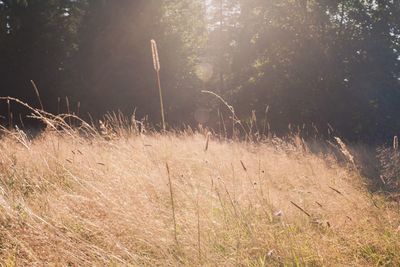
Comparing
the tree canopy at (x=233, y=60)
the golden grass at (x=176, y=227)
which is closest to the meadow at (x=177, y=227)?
the golden grass at (x=176, y=227)

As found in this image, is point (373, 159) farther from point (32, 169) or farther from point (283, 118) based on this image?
point (283, 118)

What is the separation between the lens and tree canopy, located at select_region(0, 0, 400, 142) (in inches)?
624

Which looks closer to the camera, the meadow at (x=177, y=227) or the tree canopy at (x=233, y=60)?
the meadow at (x=177, y=227)

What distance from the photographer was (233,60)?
18594 mm

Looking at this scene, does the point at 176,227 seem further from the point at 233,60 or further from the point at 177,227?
the point at 233,60

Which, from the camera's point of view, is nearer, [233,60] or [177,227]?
[177,227]

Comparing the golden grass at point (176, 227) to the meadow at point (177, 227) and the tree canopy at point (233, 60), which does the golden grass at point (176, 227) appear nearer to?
the meadow at point (177, 227)

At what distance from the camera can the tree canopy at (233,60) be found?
52.0 ft

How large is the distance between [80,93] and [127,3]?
436 cm

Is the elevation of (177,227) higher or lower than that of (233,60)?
lower

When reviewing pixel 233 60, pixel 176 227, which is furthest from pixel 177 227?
pixel 233 60

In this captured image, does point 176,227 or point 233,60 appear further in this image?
point 233,60

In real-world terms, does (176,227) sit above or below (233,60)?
below

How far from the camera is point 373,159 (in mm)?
7859
